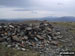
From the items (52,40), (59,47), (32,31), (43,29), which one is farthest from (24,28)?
(59,47)

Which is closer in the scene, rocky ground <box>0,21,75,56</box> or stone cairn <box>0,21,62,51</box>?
rocky ground <box>0,21,75,56</box>

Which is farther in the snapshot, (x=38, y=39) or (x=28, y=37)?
(x=28, y=37)

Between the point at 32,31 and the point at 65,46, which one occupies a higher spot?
the point at 32,31

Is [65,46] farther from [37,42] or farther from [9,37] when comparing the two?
[9,37]

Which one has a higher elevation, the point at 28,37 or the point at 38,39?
the point at 28,37

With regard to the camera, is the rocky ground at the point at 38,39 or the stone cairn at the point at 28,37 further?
the stone cairn at the point at 28,37
